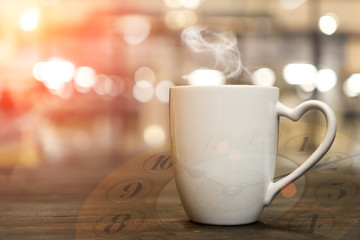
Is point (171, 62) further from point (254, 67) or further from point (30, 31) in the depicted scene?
point (30, 31)

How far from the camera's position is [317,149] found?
59 cm

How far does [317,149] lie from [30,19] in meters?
5.52

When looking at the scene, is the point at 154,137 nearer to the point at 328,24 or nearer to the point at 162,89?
the point at 328,24

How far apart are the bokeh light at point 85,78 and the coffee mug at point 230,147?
4.96 m

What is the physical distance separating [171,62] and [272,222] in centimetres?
449

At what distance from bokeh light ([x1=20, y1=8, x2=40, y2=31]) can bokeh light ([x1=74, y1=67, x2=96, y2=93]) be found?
0.77 meters

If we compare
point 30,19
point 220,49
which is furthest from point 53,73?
point 220,49

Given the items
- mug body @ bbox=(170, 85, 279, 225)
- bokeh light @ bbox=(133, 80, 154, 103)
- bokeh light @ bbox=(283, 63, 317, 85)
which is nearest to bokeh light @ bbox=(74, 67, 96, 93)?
bokeh light @ bbox=(133, 80, 154, 103)

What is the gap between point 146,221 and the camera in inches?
22.7

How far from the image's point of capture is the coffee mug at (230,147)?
58cm

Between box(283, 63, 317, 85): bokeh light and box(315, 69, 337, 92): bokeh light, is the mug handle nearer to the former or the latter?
box(283, 63, 317, 85): bokeh light

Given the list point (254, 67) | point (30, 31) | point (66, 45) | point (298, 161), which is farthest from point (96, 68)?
point (298, 161)

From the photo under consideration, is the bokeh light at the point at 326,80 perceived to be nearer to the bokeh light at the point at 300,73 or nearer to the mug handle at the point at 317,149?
the bokeh light at the point at 300,73
